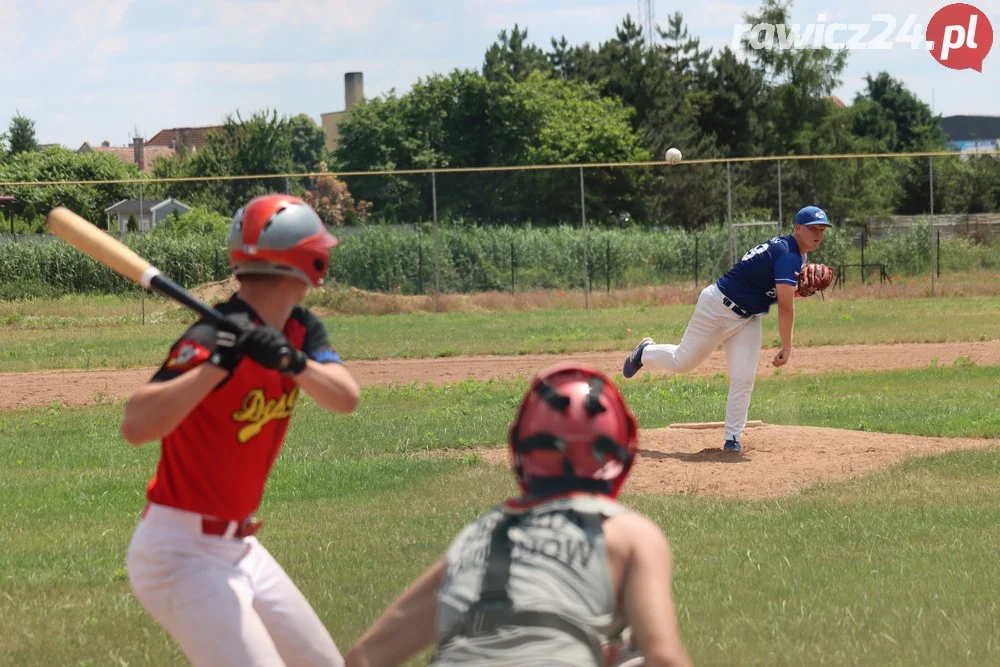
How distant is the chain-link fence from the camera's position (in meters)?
30.4

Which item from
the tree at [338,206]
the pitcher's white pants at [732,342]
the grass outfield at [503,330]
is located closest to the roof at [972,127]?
the tree at [338,206]

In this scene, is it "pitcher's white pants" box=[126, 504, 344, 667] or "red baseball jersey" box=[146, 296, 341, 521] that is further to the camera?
"red baseball jersey" box=[146, 296, 341, 521]

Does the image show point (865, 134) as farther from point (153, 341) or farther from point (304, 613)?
point (304, 613)

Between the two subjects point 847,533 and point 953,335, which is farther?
point 953,335

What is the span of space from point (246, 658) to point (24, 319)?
26696mm

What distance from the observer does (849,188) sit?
48.1 metres

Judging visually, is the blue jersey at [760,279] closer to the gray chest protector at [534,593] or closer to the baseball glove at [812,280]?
the baseball glove at [812,280]

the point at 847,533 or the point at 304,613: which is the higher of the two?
the point at 304,613

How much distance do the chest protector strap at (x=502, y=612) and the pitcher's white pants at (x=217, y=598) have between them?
107 cm

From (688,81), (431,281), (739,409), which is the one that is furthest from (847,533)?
(688,81)

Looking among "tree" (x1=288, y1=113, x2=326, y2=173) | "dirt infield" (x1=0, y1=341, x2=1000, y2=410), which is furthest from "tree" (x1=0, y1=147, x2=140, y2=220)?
"tree" (x1=288, y1=113, x2=326, y2=173)

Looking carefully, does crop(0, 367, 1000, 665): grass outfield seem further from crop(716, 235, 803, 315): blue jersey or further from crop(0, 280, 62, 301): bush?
crop(0, 280, 62, 301): bush

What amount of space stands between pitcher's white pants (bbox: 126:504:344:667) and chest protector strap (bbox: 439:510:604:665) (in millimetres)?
1070

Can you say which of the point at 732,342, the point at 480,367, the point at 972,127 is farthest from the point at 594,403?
the point at 972,127
